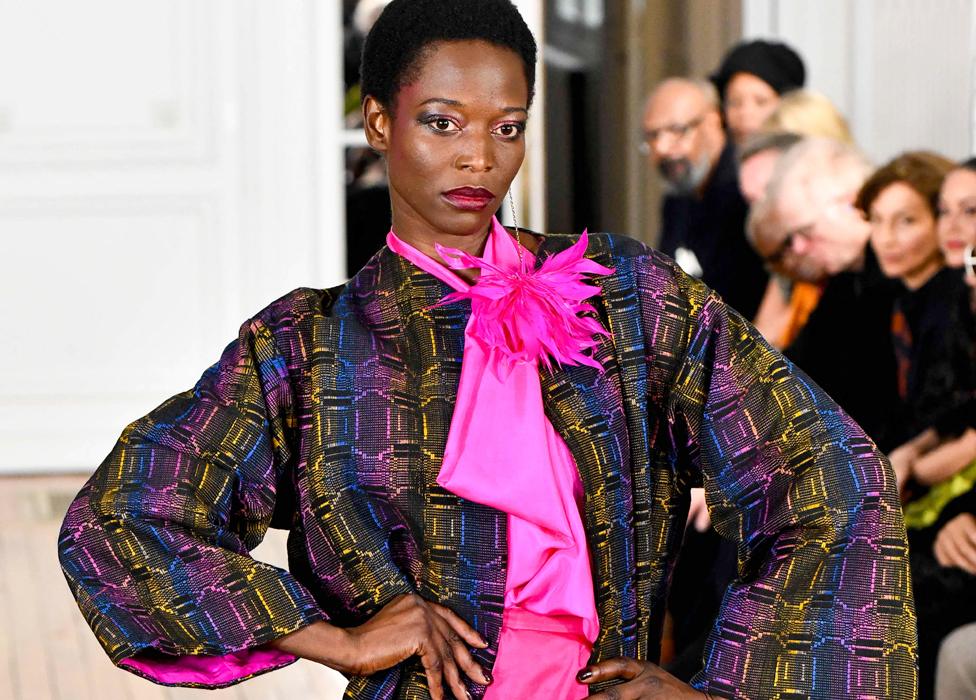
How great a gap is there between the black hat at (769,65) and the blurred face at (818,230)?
0.98 metres

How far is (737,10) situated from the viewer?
571 cm

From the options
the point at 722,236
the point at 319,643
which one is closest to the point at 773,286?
the point at 722,236

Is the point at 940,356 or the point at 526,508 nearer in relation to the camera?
the point at 526,508

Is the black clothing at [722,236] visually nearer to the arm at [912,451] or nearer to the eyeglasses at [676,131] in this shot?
the eyeglasses at [676,131]

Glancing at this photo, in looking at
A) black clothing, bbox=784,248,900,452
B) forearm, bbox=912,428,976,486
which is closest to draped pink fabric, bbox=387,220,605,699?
forearm, bbox=912,428,976,486

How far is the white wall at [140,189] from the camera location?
575 cm

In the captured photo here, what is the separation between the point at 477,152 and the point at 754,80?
3.03m

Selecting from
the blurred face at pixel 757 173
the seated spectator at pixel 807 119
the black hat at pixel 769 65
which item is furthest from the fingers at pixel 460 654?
the black hat at pixel 769 65

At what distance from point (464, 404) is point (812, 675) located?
0.40m

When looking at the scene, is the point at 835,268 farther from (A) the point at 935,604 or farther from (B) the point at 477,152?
(B) the point at 477,152

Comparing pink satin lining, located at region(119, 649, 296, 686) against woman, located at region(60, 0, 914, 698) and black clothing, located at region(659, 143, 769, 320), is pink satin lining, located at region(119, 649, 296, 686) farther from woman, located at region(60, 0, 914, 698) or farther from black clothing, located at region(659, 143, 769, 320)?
black clothing, located at region(659, 143, 769, 320)

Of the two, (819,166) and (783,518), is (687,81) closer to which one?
(819,166)

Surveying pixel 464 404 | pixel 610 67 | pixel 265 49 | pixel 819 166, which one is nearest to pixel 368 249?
pixel 265 49

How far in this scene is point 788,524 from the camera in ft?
4.56
